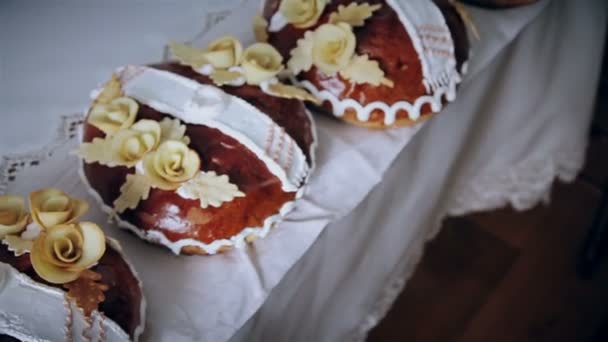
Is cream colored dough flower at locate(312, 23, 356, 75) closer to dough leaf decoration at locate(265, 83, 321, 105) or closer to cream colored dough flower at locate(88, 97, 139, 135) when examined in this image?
dough leaf decoration at locate(265, 83, 321, 105)

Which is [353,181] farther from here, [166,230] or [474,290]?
[474,290]

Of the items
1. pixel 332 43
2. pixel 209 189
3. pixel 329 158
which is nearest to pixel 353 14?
pixel 332 43

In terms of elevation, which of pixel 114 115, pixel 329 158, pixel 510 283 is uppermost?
pixel 114 115

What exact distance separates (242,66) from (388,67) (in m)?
0.16

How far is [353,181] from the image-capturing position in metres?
0.71

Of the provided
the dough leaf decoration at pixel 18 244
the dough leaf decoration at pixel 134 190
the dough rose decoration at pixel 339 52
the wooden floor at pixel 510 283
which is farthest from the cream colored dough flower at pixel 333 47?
the wooden floor at pixel 510 283

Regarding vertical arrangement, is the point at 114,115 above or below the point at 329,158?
above

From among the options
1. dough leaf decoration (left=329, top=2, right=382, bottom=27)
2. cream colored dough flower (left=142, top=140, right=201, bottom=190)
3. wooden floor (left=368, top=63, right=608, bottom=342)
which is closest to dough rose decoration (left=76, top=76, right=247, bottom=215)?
cream colored dough flower (left=142, top=140, right=201, bottom=190)

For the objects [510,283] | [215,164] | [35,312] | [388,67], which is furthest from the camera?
[510,283]

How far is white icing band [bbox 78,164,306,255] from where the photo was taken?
1.96ft

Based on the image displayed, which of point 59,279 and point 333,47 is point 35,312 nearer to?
point 59,279

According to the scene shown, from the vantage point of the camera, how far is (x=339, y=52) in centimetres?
68

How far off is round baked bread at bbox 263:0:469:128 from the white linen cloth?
0.11 ft

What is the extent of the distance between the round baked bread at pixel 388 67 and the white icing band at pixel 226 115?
96 mm
